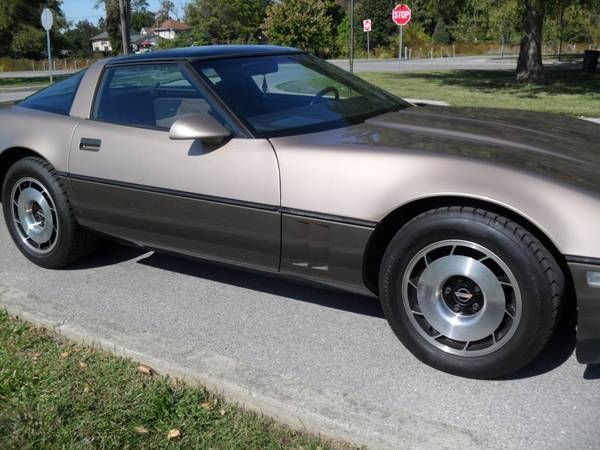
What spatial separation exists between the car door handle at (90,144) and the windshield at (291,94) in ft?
2.50

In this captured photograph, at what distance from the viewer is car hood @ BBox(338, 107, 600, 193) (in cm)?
272

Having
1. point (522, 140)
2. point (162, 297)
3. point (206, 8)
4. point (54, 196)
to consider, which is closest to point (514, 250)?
point (522, 140)

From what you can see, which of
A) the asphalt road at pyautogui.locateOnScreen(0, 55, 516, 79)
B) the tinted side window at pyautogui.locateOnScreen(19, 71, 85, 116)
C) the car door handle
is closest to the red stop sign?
the asphalt road at pyautogui.locateOnScreen(0, 55, 516, 79)

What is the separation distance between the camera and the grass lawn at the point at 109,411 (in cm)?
242

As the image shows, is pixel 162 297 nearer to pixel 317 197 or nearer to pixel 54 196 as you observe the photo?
pixel 54 196

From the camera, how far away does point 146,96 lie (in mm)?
3893

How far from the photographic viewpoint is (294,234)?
3.08 meters

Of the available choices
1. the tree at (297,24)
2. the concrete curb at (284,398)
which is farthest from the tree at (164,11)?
the concrete curb at (284,398)

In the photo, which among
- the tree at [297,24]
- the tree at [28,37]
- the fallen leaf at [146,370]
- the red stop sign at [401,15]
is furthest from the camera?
the tree at [297,24]

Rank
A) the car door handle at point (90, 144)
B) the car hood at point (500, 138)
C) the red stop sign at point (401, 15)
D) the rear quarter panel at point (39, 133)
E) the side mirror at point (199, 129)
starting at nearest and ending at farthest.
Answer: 1. the car hood at point (500, 138)
2. the side mirror at point (199, 129)
3. the car door handle at point (90, 144)
4. the rear quarter panel at point (39, 133)
5. the red stop sign at point (401, 15)

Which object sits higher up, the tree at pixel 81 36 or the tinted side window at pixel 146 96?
the tree at pixel 81 36

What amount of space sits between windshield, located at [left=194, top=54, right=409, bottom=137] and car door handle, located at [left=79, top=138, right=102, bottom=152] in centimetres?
76

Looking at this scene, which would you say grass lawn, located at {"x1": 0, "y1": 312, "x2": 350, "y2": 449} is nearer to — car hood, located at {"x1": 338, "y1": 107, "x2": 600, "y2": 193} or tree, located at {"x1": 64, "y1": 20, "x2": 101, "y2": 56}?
car hood, located at {"x1": 338, "y1": 107, "x2": 600, "y2": 193}

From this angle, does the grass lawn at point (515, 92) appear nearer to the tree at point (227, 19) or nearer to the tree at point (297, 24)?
the tree at point (297, 24)
